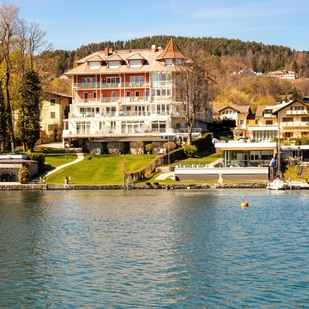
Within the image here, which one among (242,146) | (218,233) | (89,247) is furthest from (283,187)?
(89,247)


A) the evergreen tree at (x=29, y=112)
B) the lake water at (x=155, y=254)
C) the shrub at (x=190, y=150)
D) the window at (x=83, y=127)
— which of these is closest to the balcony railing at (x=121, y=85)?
the window at (x=83, y=127)

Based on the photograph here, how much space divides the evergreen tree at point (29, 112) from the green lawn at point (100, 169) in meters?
9.07

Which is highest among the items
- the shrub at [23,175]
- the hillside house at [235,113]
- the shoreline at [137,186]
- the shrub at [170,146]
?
the hillside house at [235,113]

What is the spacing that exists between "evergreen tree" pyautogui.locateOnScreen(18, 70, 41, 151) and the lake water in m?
31.9

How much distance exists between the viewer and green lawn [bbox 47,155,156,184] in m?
89.5

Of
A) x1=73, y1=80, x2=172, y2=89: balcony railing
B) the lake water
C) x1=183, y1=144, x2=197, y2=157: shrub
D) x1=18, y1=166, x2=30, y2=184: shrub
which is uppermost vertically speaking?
x1=73, y1=80, x2=172, y2=89: balcony railing

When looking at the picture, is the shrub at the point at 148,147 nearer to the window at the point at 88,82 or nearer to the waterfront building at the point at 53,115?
the window at the point at 88,82

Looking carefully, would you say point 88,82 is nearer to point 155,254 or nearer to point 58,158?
point 58,158

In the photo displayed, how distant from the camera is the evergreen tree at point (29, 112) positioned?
101 m

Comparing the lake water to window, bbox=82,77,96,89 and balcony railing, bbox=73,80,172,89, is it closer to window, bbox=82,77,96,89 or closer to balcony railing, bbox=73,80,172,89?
balcony railing, bbox=73,80,172,89

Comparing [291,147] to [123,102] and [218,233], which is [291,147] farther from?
[218,233]

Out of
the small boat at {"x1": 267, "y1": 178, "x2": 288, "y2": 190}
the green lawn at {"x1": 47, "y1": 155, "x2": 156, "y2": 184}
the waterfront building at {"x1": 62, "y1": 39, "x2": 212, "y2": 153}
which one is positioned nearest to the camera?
the small boat at {"x1": 267, "y1": 178, "x2": 288, "y2": 190}

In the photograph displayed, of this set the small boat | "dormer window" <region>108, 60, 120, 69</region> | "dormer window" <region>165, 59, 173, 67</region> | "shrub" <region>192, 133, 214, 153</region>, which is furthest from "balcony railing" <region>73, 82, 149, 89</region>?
the small boat

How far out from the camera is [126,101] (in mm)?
115625
